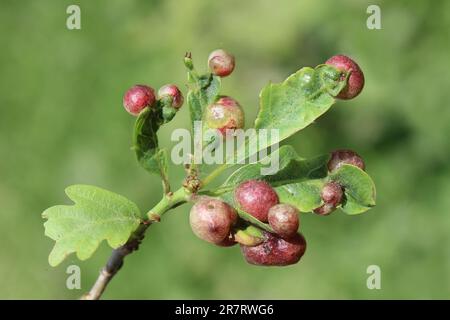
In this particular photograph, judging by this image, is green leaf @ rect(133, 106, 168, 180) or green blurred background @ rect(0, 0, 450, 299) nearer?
green leaf @ rect(133, 106, 168, 180)

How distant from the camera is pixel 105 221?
151 centimetres

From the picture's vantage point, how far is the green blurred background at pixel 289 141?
4.16m

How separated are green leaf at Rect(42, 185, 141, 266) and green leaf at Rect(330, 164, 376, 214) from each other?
0.48 meters

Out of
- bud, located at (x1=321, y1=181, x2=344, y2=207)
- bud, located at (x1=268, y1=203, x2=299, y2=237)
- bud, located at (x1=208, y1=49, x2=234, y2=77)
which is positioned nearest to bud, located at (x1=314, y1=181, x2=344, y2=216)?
bud, located at (x1=321, y1=181, x2=344, y2=207)

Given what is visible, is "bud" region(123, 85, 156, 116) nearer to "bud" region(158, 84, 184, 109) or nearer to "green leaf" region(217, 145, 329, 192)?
"bud" region(158, 84, 184, 109)

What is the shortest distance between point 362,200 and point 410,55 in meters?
2.93

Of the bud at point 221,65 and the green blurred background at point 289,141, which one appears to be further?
the green blurred background at point 289,141

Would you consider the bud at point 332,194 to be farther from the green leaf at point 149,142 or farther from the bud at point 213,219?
the green leaf at point 149,142

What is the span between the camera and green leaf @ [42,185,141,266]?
1.48 metres

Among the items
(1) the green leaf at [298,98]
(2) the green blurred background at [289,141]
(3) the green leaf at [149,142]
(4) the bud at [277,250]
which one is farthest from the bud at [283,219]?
(2) the green blurred background at [289,141]

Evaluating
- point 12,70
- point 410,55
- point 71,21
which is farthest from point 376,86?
point 12,70

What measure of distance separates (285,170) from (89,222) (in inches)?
18.3

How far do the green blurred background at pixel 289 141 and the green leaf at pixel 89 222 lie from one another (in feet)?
8.41

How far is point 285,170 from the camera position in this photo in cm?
160
